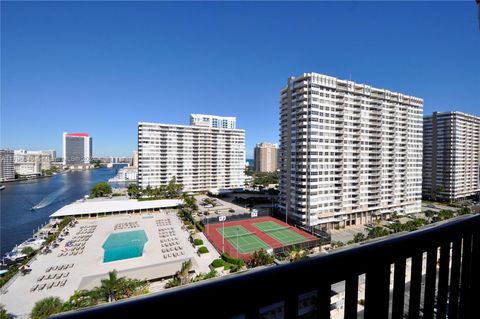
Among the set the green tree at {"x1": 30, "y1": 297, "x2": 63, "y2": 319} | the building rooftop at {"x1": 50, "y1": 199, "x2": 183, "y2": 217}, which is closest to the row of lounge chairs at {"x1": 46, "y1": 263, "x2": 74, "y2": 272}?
the green tree at {"x1": 30, "y1": 297, "x2": 63, "y2": 319}

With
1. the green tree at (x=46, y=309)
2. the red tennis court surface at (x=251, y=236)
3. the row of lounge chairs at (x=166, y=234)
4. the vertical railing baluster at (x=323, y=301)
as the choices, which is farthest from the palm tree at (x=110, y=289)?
the vertical railing baluster at (x=323, y=301)

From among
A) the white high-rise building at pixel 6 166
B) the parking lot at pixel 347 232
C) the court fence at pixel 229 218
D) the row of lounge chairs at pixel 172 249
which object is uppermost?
the white high-rise building at pixel 6 166

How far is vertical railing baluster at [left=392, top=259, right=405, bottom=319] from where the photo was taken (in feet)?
3.08

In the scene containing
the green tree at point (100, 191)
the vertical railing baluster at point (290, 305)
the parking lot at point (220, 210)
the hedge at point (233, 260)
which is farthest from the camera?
the green tree at point (100, 191)

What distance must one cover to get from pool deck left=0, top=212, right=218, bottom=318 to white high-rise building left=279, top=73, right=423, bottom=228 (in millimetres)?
8609

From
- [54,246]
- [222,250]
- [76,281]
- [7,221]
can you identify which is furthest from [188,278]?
[7,221]

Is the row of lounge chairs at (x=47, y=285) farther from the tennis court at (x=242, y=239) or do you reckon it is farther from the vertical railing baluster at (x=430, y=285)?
the vertical railing baluster at (x=430, y=285)

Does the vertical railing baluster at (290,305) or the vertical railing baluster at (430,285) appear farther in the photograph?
the vertical railing baluster at (430,285)

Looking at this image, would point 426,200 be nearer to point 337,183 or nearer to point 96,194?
point 337,183

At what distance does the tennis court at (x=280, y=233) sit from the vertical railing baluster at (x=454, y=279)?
1402 cm

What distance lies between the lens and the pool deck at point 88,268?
32.0 ft

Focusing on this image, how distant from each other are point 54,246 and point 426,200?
37.0m

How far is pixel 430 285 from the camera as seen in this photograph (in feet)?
3.65

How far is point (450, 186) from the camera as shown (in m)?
27.5
